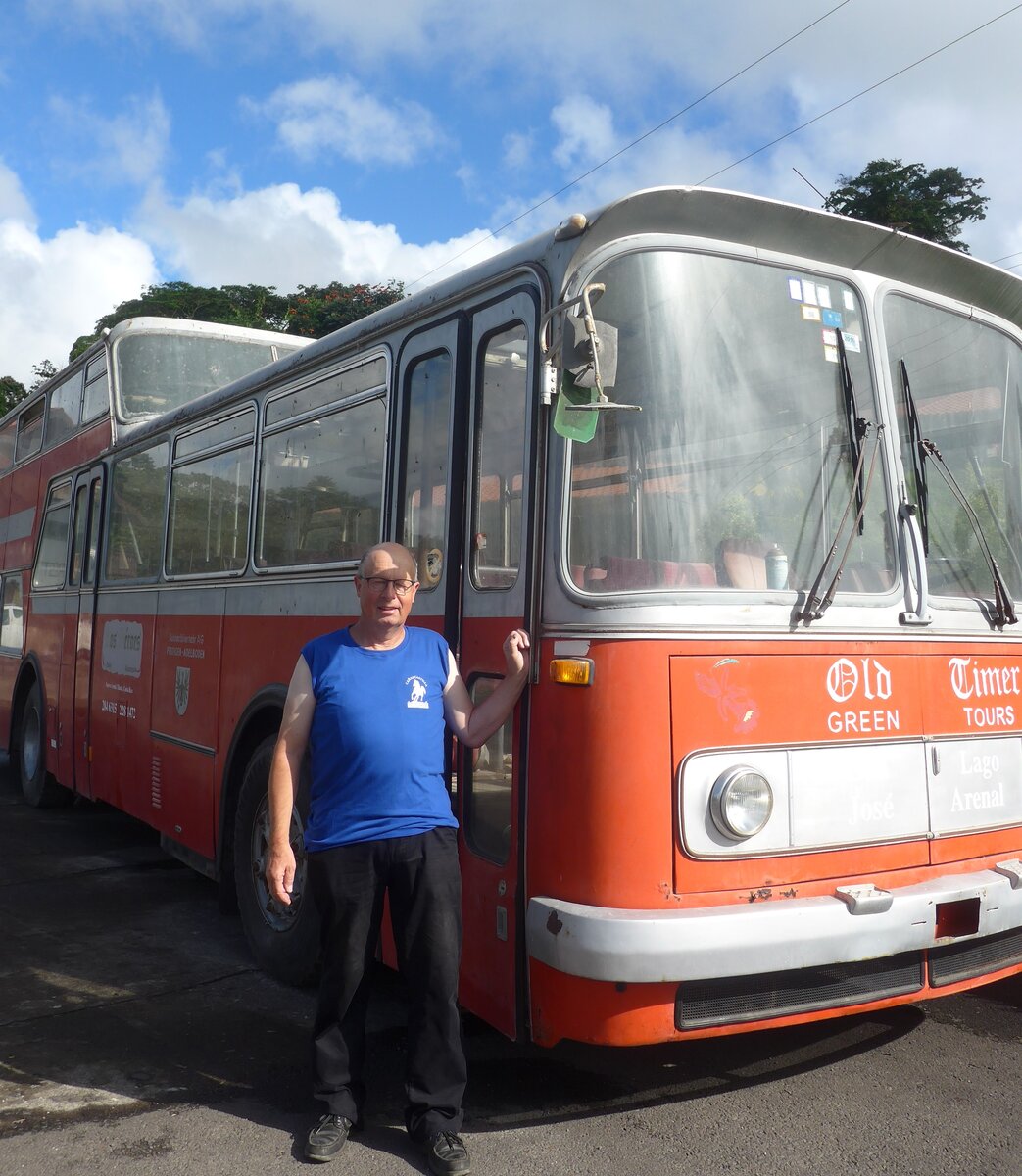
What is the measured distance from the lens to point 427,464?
14.2ft

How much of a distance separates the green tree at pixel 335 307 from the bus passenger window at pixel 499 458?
1233 inches

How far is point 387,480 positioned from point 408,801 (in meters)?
1.52

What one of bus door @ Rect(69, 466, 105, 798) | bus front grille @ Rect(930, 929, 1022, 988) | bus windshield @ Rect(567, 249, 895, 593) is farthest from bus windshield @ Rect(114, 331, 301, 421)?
bus front grille @ Rect(930, 929, 1022, 988)

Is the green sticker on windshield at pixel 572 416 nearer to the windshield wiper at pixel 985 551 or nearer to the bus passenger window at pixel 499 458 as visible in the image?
the bus passenger window at pixel 499 458

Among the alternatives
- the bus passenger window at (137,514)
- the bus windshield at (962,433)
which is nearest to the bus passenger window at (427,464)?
the bus windshield at (962,433)

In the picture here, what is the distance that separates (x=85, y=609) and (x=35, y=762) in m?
2.05

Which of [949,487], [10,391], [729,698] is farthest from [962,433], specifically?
[10,391]

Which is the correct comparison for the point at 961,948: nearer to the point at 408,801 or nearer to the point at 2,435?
the point at 408,801

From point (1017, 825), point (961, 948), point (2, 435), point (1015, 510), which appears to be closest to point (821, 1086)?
point (961, 948)

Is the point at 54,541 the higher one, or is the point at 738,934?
the point at 54,541

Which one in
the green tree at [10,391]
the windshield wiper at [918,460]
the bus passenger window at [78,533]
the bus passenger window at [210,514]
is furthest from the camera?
the green tree at [10,391]

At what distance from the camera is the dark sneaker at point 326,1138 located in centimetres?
340

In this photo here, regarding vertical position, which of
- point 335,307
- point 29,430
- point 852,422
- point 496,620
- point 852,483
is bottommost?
point 496,620

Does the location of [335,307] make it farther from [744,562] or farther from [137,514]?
[744,562]
